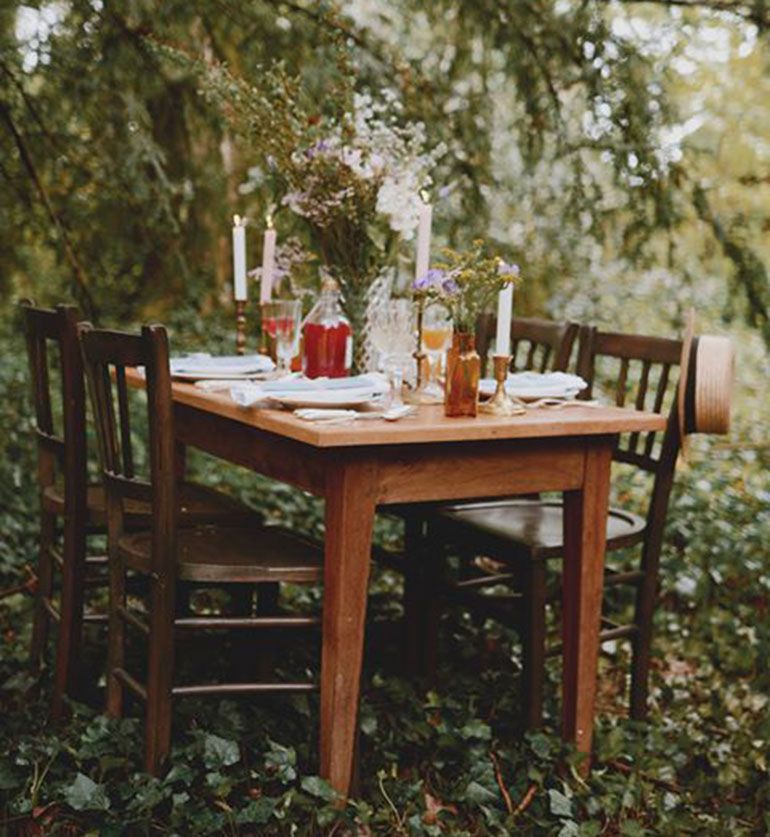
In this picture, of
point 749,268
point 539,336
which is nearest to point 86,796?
point 539,336

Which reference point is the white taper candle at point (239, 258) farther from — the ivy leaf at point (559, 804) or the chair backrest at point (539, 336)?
the ivy leaf at point (559, 804)

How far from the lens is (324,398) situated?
2.41m

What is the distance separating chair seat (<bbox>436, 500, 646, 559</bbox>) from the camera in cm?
288

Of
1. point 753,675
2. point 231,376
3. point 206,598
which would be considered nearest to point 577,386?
point 231,376

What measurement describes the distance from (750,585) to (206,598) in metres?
1.94

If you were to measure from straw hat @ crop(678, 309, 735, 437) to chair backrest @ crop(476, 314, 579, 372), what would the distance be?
0.62 meters

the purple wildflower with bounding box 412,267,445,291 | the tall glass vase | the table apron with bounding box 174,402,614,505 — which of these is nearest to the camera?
the table apron with bounding box 174,402,614,505

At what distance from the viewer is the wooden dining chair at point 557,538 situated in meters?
2.88

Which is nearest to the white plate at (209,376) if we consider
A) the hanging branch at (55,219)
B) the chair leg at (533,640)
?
the chair leg at (533,640)

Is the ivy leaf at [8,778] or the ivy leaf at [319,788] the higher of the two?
the ivy leaf at [319,788]

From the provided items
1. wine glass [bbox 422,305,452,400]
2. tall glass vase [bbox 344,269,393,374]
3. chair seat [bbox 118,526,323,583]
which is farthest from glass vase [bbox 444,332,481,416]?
tall glass vase [bbox 344,269,393,374]

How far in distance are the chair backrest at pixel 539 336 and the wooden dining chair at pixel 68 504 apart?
1001 mm

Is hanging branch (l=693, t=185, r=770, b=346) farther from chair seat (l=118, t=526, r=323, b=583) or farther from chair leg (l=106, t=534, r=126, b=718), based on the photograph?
chair leg (l=106, t=534, r=126, b=718)

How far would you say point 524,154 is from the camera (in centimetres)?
461
